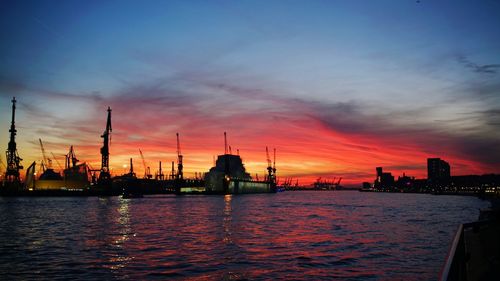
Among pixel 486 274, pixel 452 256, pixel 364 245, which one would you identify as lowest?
pixel 364 245

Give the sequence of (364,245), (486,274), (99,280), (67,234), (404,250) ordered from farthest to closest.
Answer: (67,234)
(364,245)
(404,250)
(99,280)
(486,274)

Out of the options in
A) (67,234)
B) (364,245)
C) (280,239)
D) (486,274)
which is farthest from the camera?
(67,234)

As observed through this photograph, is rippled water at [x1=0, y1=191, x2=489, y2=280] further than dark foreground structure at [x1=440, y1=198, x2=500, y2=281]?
Yes

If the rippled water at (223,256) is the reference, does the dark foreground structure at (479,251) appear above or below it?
above

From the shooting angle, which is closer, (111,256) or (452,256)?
(452,256)

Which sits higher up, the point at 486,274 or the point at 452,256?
the point at 452,256

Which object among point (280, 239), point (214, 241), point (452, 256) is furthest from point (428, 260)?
point (452, 256)

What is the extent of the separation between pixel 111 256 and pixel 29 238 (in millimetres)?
16661

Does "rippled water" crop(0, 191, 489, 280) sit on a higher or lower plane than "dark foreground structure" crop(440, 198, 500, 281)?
lower

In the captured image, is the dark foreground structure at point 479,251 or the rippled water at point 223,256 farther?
the rippled water at point 223,256

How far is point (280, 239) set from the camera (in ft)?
122

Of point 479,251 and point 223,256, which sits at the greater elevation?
point 479,251

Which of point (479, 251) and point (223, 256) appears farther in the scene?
point (223, 256)

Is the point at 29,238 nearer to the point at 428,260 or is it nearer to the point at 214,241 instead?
the point at 214,241
